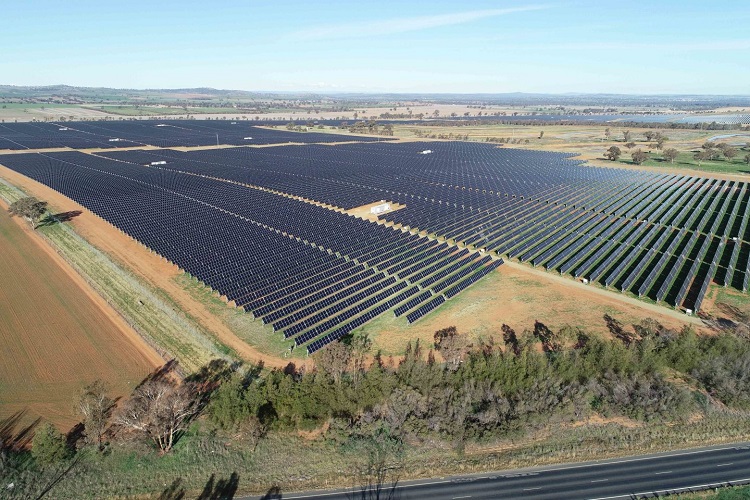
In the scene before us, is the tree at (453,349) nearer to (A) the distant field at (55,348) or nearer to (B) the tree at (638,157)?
(A) the distant field at (55,348)

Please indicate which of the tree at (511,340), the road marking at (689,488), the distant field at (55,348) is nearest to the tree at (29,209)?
the distant field at (55,348)

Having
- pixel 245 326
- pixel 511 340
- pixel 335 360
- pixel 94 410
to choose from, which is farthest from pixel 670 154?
pixel 94 410

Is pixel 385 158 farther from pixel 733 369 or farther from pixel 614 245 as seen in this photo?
pixel 733 369

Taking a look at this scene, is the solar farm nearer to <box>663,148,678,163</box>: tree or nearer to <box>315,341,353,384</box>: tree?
<box>315,341,353,384</box>: tree

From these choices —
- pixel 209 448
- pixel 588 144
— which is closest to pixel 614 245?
pixel 209 448

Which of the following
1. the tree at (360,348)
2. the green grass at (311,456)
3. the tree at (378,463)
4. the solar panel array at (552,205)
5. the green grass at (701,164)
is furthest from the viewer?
the green grass at (701,164)

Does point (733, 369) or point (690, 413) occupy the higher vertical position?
point (733, 369)
